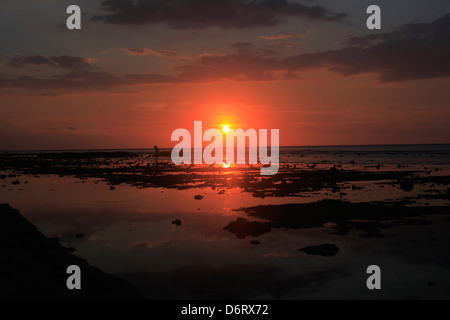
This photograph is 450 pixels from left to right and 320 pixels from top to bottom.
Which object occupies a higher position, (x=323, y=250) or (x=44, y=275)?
(x=44, y=275)

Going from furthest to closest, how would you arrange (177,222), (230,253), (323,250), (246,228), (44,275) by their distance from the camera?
(177,222) < (246,228) < (323,250) < (230,253) < (44,275)

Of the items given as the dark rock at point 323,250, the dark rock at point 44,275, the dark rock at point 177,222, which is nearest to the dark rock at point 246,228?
the dark rock at point 177,222

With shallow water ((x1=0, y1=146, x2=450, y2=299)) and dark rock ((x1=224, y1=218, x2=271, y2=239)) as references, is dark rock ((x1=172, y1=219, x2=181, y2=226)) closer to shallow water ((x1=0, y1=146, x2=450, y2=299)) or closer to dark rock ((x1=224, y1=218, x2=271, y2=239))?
shallow water ((x1=0, y1=146, x2=450, y2=299))

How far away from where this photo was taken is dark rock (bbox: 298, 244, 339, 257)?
13.1 meters

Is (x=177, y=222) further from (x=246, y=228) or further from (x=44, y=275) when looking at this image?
(x=44, y=275)

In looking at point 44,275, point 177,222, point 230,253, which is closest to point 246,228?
point 230,253

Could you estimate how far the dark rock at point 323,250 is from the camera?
516 inches

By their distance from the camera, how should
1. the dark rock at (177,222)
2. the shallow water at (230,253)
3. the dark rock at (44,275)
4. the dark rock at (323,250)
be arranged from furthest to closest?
the dark rock at (177,222), the dark rock at (323,250), the shallow water at (230,253), the dark rock at (44,275)

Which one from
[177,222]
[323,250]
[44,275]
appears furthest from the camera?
[177,222]

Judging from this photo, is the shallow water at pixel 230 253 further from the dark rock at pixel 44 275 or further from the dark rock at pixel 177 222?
the dark rock at pixel 44 275

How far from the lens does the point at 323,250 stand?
1328 cm
